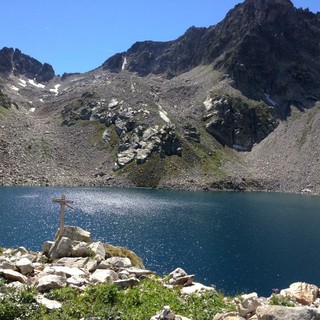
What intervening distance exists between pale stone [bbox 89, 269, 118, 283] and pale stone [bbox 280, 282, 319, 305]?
29.0 feet

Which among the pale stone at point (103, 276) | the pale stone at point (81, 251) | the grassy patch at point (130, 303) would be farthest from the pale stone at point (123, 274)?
the pale stone at point (81, 251)

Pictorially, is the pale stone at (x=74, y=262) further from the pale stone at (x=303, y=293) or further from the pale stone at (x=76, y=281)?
the pale stone at (x=303, y=293)

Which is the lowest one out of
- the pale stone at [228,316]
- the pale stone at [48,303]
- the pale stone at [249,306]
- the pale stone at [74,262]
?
the pale stone at [74,262]

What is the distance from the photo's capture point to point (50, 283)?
1981cm

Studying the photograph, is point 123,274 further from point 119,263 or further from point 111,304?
point 111,304

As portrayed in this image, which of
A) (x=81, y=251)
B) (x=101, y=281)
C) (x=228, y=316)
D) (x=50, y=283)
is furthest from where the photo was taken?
(x=81, y=251)

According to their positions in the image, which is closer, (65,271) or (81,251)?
(65,271)

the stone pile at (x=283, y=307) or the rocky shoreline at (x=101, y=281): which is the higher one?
the stone pile at (x=283, y=307)

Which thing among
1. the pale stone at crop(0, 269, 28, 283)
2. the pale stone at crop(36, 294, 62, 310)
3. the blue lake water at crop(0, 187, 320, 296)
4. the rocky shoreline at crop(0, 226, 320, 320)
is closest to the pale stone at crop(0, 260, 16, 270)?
the rocky shoreline at crop(0, 226, 320, 320)

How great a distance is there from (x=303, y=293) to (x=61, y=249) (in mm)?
15204

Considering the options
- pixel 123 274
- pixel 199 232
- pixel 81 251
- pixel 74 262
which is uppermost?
pixel 123 274

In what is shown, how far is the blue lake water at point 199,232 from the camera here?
58.9 m

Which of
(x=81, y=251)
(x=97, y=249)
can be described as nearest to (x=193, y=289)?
(x=97, y=249)

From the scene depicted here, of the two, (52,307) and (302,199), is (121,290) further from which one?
(302,199)
